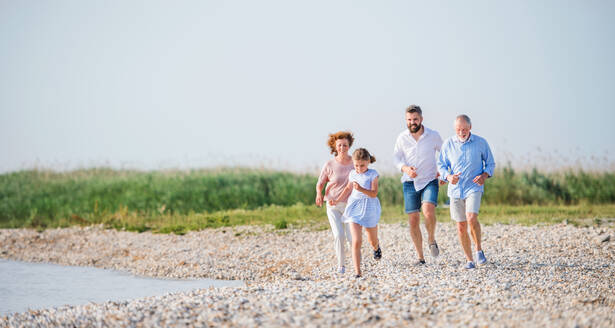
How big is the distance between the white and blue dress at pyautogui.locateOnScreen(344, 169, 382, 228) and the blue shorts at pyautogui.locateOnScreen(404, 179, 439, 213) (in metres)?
1.01

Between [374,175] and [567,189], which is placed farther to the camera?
[567,189]

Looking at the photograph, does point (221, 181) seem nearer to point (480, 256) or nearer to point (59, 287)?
point (59, 287)

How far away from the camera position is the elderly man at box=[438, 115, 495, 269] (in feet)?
26.8

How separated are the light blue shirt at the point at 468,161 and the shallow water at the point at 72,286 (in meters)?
4.08

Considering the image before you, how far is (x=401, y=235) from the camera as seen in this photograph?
1338cm

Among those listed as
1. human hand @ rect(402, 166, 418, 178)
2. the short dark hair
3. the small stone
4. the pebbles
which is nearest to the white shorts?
human hand @ rect(402, 166, 418, 178)

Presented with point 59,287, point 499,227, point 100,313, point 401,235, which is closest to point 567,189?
point 499,227

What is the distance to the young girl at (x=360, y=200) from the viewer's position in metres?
7.72

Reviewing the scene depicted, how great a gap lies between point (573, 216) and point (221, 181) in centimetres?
1263

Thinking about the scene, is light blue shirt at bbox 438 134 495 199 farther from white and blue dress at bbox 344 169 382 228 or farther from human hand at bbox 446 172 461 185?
white and blue dress at bbox 344 169 382 228

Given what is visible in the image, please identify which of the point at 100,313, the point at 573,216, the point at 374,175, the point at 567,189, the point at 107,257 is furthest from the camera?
the point at 567,189

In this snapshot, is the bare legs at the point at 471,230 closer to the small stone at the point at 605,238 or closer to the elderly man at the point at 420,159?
the elderly man at the point at 420,159

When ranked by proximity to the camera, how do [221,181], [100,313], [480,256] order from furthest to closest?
Result: [221,181], [480,256], [100,313]

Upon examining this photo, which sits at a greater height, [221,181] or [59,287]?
[221,181]
